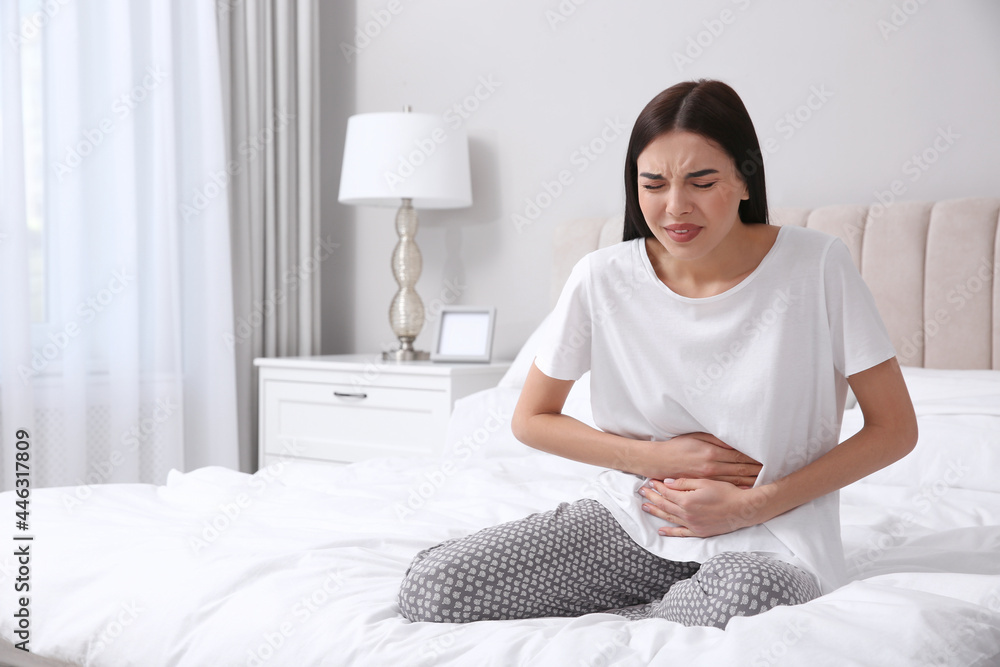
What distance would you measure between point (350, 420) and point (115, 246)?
2.89ft

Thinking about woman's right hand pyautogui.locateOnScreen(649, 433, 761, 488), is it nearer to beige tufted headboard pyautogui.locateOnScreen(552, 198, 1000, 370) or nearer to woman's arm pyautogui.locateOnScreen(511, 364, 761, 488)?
woman's arm pyautogui.locateOnScreen(511, 364, 761, 488)

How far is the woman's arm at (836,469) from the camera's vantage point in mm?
1061

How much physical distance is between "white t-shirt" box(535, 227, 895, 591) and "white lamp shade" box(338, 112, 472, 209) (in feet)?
5.78

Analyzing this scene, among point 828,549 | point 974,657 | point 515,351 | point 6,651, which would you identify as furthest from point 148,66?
point 974,657

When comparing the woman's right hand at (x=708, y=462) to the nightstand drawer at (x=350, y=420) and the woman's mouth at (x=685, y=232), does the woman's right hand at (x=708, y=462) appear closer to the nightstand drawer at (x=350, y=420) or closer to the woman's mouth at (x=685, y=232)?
the woman's mouth at (x=685, y=232)

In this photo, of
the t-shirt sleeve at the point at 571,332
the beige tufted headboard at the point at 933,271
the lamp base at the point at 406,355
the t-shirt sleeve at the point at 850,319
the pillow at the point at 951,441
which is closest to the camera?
the t-shirt sleeve at the point at 850,319

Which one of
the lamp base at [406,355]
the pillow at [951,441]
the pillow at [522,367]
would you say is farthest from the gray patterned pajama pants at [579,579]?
the lamp base at [406,355]

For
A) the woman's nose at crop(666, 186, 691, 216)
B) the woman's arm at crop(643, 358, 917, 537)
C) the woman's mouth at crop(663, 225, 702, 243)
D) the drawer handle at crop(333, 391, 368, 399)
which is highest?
the woman's nose at crop(666, 186, 691, 216)

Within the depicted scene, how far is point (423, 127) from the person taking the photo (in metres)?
2.84

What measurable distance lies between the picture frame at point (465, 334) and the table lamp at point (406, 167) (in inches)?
4.8

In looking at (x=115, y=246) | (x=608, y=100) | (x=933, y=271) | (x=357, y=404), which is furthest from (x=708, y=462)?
(x=115, y=246)

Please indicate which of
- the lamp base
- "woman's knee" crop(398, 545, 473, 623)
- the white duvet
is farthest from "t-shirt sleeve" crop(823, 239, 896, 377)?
the lamp base

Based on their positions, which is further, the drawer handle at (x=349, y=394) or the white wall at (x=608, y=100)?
the drawer handle at (x=349, y=394)

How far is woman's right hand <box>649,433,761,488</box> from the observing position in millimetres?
1109
